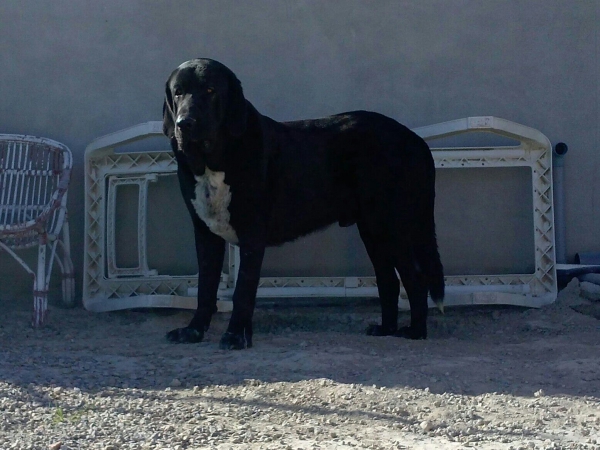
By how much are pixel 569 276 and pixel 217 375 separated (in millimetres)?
3015

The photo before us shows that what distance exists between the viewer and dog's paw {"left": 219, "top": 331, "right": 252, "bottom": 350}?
4387mm

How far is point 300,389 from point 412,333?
1.63m

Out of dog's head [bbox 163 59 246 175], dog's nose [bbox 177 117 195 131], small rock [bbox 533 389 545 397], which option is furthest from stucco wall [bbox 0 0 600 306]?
small rock [bbox 533 389 545 397]

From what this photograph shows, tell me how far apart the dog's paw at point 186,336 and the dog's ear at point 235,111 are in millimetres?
1130

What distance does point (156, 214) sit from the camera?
5965 millimetres

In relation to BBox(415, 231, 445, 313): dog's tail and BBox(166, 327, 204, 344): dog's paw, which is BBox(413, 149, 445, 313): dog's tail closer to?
BBox(415, 231, 445, 313): dog's tail

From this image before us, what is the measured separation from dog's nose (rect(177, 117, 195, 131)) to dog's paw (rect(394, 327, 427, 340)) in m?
1.78

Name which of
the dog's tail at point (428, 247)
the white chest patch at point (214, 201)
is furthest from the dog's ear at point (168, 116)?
the dog's tail at point (428, 247)

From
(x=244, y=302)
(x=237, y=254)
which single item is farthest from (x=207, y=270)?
(x=237, y=254)

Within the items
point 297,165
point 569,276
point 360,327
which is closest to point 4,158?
point 297,165

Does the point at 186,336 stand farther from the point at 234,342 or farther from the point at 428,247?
the point at 428,247

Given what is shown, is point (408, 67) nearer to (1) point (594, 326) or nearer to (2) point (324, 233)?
(2) point (324, 233)

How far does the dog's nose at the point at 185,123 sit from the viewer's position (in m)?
4.28

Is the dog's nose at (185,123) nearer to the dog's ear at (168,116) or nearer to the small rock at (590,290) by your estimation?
the dog's ear at (168,116)
